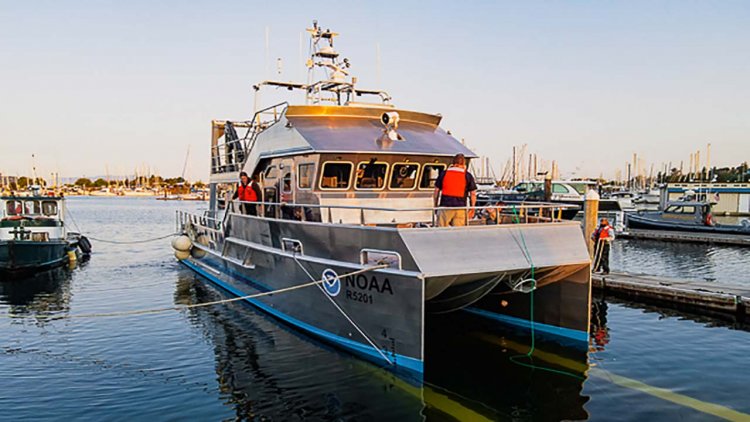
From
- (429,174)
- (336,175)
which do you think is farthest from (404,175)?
(336,175)

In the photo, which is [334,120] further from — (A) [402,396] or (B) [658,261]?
(B) [658,261]

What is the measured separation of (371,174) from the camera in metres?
11.2

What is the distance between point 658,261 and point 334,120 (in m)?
18.2

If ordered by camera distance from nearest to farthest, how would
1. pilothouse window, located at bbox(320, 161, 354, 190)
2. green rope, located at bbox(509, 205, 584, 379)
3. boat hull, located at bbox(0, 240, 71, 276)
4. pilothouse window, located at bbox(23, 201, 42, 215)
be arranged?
green rope, located at bbox(509, 205, 584, 379), pilothouse window, located at bbox(320, 161, 354, 190), boat hull, located at bbox(0, 240, 71, 276), pilothouse window, located at bbox(23, 201, 42, 215)

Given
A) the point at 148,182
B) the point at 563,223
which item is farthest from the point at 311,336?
the point at 148,182

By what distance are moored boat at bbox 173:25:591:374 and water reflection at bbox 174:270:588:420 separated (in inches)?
15.1

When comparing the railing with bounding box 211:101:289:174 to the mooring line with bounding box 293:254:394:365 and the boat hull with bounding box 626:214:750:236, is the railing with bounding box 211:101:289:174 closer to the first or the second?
the mooring line with bounding box 293:254:394:365

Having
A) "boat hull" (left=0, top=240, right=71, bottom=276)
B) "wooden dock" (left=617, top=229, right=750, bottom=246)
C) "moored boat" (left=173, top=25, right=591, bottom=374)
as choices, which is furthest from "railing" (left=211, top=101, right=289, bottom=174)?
"wooden dock" (left=617, top=229, right=750, bottom=246)

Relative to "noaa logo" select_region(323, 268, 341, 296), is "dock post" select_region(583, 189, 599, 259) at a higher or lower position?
higher

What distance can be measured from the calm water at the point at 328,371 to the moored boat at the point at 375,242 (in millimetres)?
569

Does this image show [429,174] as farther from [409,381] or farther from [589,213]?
[589,213]

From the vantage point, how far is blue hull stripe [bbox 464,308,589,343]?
1012cm

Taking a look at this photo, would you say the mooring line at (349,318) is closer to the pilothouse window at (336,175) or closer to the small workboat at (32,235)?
the pilothouse window at (336,175)

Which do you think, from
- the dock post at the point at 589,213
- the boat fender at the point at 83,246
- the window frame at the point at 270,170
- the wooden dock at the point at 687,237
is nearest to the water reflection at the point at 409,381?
the window frame at the point at 270,170
